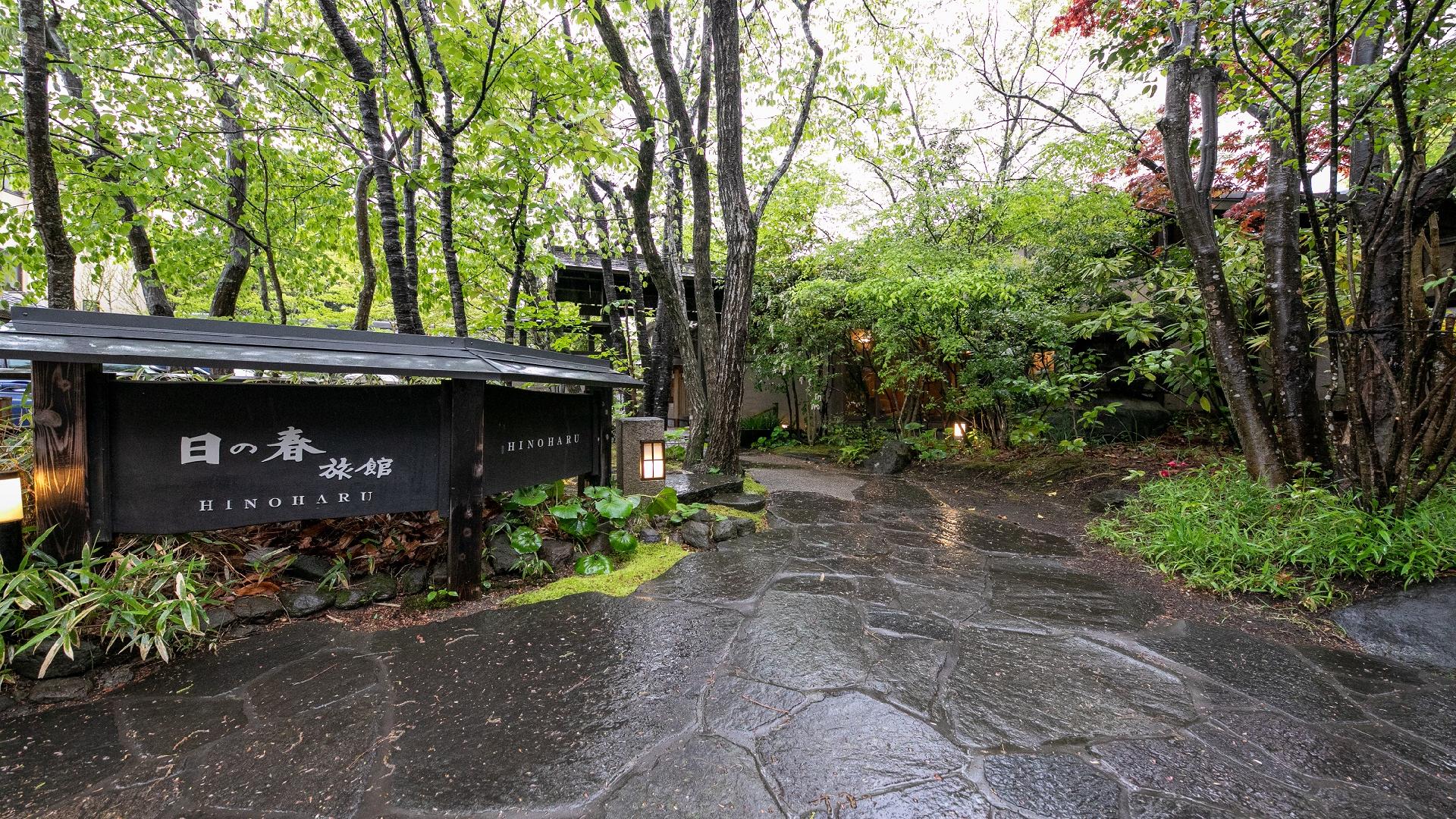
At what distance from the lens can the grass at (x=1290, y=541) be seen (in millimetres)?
3561

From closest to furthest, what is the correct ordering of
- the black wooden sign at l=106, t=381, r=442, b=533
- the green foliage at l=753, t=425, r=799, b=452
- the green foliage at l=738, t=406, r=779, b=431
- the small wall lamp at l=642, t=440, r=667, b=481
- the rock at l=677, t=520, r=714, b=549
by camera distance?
1. the black wooden sign at l=106, t=381, r=442, b=533
2. the rock at l=677, t=520, r=714, b=549
3. the small wall lamp at l=642, t=440, r=667, b=481
4. the green foliage at l=753, t=425, r=799, b=452
5. the green foliage at l=738, t=406, r=779, b=431

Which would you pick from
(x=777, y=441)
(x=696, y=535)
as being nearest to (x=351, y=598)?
(x=696, y=535)

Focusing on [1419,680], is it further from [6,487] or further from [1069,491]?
[6,487]

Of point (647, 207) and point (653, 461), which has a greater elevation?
point (647, 207)

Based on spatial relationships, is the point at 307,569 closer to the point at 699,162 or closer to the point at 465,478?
the point at 465,478

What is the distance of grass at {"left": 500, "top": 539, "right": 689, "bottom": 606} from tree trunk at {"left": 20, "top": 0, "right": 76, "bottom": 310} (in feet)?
12.3

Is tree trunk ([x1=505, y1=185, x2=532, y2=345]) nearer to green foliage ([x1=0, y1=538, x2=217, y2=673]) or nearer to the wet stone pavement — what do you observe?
green foliage ([x1=0, y1=538, x2=217, y2=673])

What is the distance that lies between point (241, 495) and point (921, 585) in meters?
4.72

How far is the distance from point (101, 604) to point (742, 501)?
5.00 m

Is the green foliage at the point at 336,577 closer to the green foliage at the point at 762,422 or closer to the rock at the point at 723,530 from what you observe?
the rock at the point at 723,530

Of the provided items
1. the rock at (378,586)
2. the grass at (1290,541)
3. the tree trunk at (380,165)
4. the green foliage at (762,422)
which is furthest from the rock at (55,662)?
the green foliage at (762,422)

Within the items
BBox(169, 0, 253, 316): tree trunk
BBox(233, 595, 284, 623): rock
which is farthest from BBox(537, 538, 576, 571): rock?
BBox(169, 0, 253, 316): tree trunk

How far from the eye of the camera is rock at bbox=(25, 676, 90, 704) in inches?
97.6

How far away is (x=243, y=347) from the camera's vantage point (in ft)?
9.44
